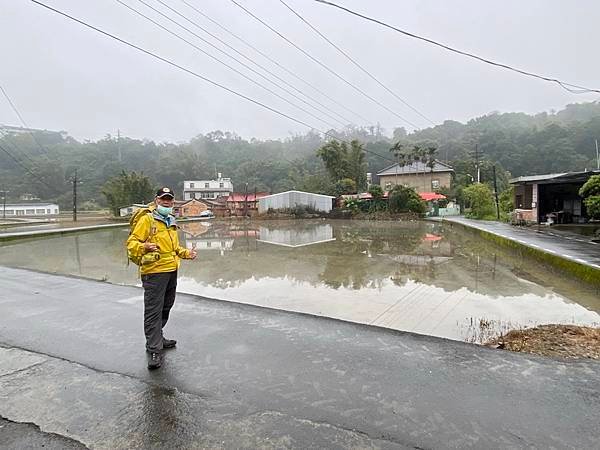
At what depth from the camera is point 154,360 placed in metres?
2.96

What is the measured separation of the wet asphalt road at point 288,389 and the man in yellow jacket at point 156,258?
0.74 ft

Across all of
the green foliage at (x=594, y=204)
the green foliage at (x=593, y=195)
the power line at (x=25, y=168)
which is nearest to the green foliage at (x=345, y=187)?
the green foliage at (x=593, y=195)

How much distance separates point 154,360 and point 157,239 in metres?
0.93

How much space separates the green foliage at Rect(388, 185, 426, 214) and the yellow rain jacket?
98.2 ft

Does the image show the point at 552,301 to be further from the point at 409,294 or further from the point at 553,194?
the point at 553,194

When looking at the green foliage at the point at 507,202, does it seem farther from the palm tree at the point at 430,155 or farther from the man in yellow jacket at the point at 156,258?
the man in yellow jacket at the point at 156,258

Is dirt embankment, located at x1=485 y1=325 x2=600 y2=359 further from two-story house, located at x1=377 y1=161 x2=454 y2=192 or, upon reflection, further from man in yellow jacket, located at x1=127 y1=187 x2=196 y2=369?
two-story house, located at x1=377 y1=161 x2=454 y2=192

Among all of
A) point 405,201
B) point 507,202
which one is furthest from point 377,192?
point 507,202

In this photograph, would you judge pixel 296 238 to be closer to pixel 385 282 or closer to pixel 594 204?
pixel 385 282

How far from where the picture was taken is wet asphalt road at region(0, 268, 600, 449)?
2.06m

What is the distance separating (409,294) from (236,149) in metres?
79.6

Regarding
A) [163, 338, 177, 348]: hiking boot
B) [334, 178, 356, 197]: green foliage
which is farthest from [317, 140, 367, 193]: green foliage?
[163, 338, 177, 348]: hiking boot

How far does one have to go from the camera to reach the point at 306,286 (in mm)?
7629

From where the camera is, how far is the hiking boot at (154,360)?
9.50 ft
